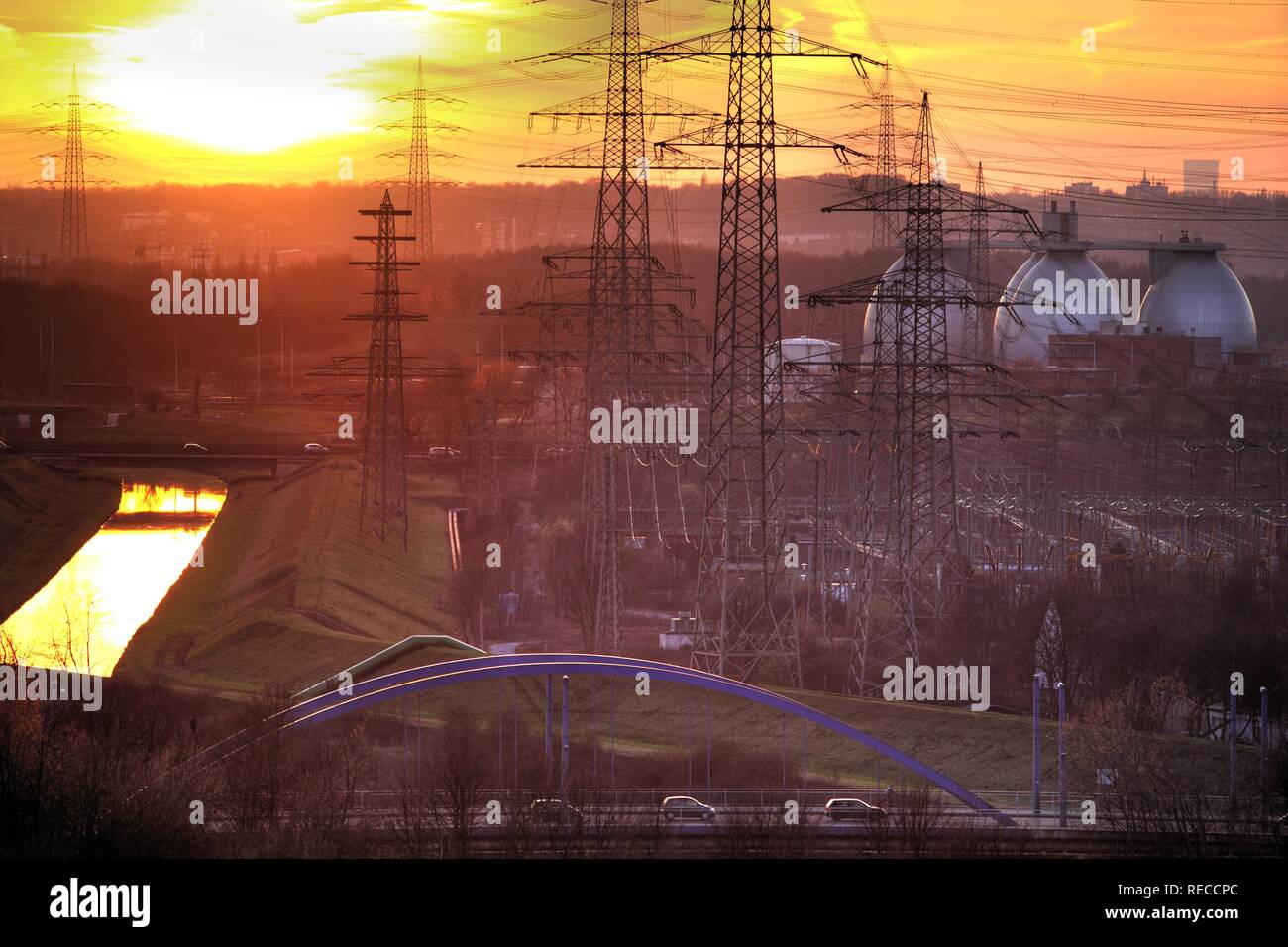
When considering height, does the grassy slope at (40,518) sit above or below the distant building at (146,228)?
below

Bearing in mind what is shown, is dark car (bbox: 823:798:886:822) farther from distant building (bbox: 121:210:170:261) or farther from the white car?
distant building (bbox: 121:210:170:261)

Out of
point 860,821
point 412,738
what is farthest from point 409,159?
point 860,821

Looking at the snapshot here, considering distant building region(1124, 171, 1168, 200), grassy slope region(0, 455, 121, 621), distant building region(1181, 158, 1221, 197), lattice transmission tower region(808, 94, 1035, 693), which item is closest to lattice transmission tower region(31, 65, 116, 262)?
grassy slope region(0, 455, 121, 621)

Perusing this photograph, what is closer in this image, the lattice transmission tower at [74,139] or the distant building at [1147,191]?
the lattice transmission tower at [74,139]

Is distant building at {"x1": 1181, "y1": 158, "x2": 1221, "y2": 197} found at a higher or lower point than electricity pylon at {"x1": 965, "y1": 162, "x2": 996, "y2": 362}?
higher

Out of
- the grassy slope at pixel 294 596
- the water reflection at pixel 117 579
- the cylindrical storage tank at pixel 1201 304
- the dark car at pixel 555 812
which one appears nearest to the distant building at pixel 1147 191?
the cylindrical storage tank at pixel 1201 304

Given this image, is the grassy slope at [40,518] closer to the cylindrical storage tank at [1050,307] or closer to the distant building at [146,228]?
the distant building at [146,228]
